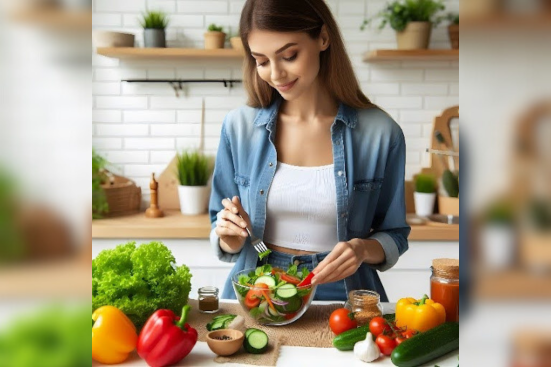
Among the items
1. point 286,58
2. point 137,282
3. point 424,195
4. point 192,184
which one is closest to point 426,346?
point 137,282

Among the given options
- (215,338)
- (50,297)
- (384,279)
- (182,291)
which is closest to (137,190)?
(384,279)

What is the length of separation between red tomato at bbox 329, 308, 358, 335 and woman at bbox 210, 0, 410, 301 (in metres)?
0.29

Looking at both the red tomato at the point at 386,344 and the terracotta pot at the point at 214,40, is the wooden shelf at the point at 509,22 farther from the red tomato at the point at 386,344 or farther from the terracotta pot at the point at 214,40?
the terracotta pot at the point at 214,40

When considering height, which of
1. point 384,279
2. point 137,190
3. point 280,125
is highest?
point 280,125

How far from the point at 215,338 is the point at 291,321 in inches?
8.7

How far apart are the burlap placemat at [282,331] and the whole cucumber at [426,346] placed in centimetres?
17

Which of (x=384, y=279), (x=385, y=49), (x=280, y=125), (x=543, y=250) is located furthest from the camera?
(x=385, y=49)

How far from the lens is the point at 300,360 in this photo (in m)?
1.16

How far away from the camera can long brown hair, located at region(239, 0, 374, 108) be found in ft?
4.87

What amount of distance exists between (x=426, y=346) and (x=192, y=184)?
2236 millimetres

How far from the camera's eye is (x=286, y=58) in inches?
59.4

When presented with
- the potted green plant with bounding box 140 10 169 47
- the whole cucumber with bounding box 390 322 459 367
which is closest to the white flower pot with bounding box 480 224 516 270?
the whole cucumber with bounding box 390 322 459 367

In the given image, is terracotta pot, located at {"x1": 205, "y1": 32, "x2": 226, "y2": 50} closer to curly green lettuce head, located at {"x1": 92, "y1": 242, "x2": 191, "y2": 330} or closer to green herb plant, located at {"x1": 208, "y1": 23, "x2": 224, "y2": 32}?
green herb plant, located at {"x1": 208, "y1": 23, "x2": 224, "y2": 32}

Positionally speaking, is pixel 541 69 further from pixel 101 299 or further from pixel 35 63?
pixel 101 299
